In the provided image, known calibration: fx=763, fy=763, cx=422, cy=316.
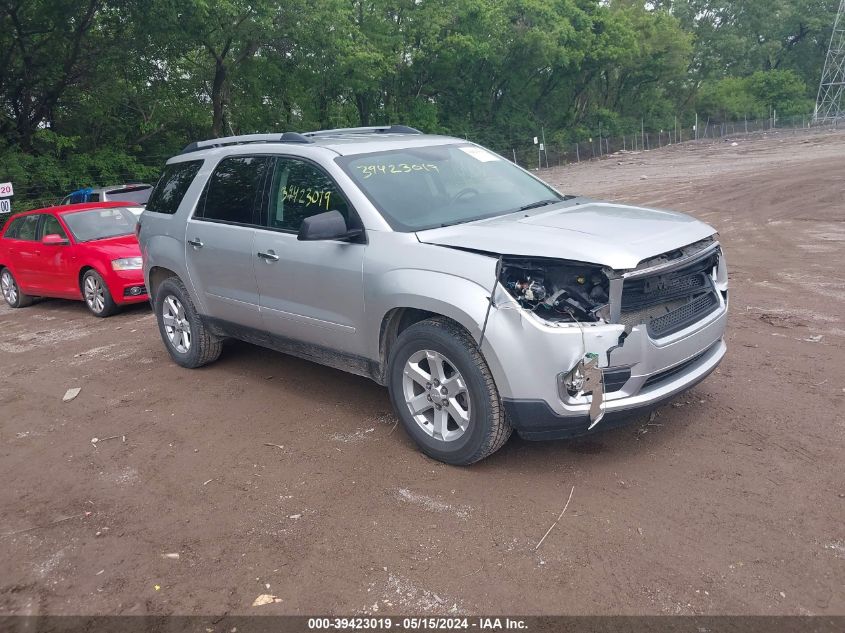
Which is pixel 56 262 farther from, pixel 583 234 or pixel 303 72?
Result: pixel 303 72

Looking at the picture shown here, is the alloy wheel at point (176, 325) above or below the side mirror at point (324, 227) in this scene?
below

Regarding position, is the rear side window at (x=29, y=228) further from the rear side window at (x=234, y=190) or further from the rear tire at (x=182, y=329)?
the rear side window at (x=234, y=190)

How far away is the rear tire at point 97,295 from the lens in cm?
1003

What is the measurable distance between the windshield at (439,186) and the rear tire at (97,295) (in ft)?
19.7

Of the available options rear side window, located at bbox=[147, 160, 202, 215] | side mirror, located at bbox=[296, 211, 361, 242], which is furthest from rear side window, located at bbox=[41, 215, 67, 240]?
side mirror, located at bbox=[296, 211, 361, 242]

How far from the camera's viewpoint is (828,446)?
14.6 ft

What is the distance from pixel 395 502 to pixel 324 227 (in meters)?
1.72

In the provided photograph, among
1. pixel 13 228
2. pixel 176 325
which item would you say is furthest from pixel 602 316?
pixel 13 228

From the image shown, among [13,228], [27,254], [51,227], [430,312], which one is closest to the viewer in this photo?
[430,312]

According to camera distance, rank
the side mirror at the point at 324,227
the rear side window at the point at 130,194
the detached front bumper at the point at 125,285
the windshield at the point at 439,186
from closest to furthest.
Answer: the side mirror at the point at 324,227 < the windshield at the point at 439,186 < the detached front bumper at the point at 125,285 < the rear side window at the point at 130,194

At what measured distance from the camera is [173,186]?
698 centimetres

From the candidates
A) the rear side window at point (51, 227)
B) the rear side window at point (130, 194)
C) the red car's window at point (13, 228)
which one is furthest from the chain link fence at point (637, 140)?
the rear side window at point (51, 227)

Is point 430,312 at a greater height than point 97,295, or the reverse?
point 430,312

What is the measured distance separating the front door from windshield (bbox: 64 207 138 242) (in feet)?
19.4
